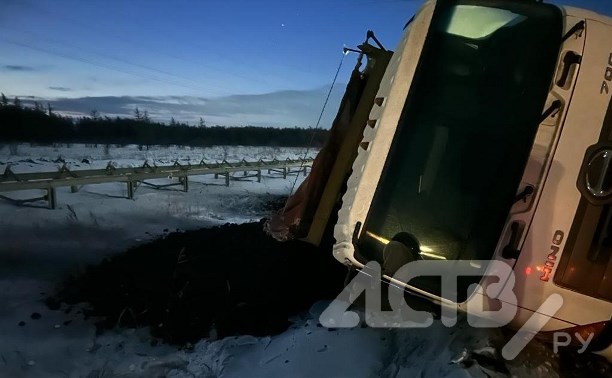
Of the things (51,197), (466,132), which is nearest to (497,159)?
(466,132)

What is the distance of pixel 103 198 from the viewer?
9.07 m

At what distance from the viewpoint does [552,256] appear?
2.17 metres

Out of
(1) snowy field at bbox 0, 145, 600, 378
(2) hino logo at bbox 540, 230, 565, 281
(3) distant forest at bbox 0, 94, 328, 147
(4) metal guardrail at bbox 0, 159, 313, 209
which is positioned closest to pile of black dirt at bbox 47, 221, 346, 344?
(1) snowy field at bbox 0, 145, 600, 378

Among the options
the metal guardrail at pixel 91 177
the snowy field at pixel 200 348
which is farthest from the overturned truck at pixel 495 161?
the metal guardrail at pixel 91 177

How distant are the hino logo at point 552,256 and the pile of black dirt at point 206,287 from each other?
8.18ft

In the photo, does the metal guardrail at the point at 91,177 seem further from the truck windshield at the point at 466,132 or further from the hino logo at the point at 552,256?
the hino logo at the point at 552,256

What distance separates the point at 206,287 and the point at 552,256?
12.0 feet

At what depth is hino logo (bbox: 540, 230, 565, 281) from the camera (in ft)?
7.11

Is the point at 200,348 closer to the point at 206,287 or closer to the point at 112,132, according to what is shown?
the point at 206,287

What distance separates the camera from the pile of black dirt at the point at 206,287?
3951mm

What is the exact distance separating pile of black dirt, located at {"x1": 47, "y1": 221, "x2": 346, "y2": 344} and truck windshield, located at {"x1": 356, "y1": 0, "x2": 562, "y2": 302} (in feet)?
6.87

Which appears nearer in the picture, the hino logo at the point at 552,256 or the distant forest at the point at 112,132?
the hino logo at the point at 552,256

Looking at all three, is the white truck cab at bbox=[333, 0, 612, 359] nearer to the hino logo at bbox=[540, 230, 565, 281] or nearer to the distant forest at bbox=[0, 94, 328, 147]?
the hino logo at bbox=[540, 230, 565, 281]

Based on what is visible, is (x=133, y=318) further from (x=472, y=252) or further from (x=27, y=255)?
(x=472, y=252)
